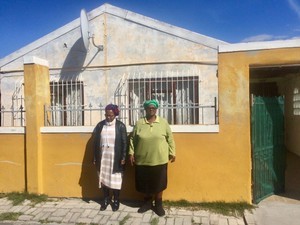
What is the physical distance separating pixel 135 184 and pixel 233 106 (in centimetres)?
204

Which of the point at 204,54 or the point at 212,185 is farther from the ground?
the point at 204,54

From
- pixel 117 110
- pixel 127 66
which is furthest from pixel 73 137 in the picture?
pixel 127 66

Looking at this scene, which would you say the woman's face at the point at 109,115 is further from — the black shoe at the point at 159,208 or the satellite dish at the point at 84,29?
the satellite dish at the point at 84,29

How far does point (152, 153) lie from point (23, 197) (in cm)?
266

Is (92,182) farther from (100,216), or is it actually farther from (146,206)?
(146,206)

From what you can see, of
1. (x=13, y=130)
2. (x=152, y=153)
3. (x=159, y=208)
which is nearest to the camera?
(x=152, y=153)

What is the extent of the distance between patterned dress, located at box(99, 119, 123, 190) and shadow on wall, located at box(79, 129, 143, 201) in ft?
1.27

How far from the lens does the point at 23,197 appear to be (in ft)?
16.8

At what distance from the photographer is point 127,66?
26.0 feet

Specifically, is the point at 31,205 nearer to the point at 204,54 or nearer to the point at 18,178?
the point at 18,178

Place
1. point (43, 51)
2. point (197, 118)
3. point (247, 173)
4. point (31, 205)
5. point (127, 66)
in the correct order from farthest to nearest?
point (43, 51)
point (127, 66)
point (197, 118)
point (31, 205)
point (247, 173)

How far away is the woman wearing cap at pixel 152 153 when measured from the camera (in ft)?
13.8


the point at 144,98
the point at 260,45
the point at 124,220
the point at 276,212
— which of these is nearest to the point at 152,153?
the point at 124,220

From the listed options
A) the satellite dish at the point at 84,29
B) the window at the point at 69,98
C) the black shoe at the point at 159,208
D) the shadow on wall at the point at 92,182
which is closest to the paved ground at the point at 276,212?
the black shoe at the point at 159,208
